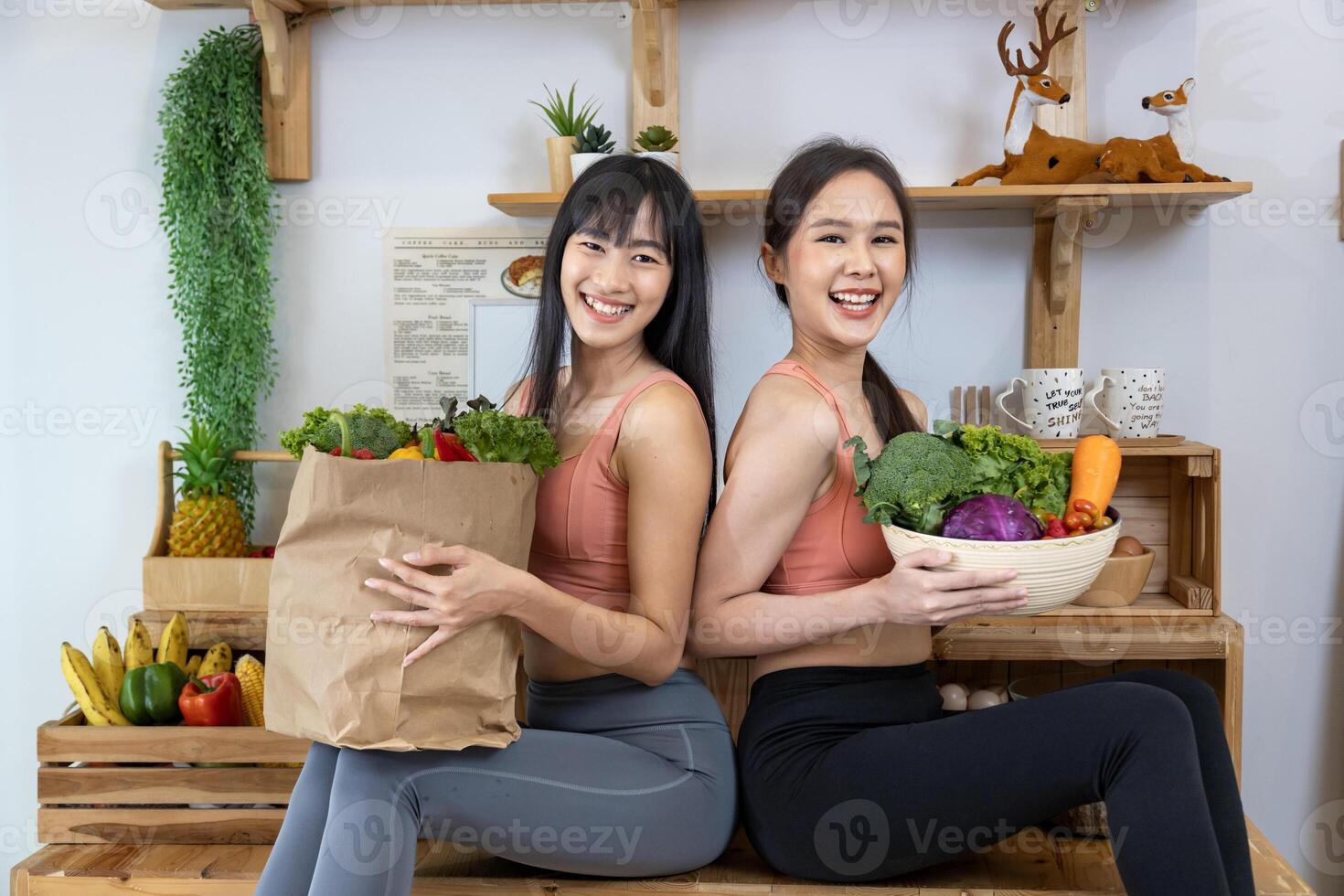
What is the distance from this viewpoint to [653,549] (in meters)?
1.26

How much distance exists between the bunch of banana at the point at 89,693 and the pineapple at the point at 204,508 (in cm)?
37

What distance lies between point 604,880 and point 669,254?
76 centimetres

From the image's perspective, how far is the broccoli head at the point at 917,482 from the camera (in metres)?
1.22

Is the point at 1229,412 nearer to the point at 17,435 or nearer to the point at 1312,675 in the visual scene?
the point at 1312,675

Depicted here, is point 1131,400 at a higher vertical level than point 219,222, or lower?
lower

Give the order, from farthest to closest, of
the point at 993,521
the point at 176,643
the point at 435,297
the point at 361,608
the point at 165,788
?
the point at 435,297 → the point at 176,643 → the point at 165,788 → the point at 993,521 → the point at 361,608

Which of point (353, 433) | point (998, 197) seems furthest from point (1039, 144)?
point (353, 433)

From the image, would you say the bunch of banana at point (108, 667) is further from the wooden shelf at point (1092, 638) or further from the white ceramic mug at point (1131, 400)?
the white ceramic mug at point (1131, 400)

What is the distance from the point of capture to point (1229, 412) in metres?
2.11

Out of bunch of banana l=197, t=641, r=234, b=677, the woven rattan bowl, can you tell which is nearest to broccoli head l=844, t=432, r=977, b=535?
the woven rattan bowl

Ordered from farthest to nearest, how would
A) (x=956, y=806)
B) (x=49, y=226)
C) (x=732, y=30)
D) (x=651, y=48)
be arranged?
(x=49, y=226) → (x=732, y=30) → (x=651, y=48) → (x=956, y=806)

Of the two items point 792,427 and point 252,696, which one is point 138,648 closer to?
point 252,696

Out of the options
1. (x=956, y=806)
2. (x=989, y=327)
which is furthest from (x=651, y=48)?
(x=956, y=806)

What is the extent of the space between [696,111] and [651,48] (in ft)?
0.62
